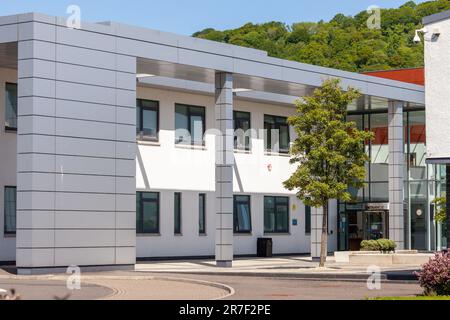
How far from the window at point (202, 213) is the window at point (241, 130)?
3389 mm

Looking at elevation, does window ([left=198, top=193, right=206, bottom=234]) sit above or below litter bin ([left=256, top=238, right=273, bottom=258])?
above

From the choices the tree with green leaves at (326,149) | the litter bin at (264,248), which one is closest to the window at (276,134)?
the litter bin at (264,248)

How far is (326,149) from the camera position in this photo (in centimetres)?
3606

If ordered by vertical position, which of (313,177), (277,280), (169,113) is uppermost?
(169,113)

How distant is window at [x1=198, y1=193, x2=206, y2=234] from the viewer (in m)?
47.2

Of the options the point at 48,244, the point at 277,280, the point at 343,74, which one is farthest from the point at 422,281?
the point at 343,74

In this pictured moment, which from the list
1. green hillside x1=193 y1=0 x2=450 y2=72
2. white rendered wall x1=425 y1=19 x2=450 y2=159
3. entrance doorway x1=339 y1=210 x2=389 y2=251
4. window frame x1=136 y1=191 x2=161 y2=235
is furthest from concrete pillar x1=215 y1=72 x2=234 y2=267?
green hillside x1=193 y1=0 x2=450 y2=72

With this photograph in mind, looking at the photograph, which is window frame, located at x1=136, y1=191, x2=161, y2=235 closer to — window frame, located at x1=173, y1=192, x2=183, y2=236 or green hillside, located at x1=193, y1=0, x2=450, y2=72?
window frame, located at x1=173, y1=192, x2=183, y2=236

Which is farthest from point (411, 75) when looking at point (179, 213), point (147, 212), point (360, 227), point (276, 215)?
point (147, 212)

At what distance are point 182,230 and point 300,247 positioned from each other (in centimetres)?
951

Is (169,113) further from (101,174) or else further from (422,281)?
(422,281)

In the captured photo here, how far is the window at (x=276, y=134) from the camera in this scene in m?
51.6

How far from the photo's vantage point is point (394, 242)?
4638 cm

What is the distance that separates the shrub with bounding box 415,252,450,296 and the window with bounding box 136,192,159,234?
75.5 ft
